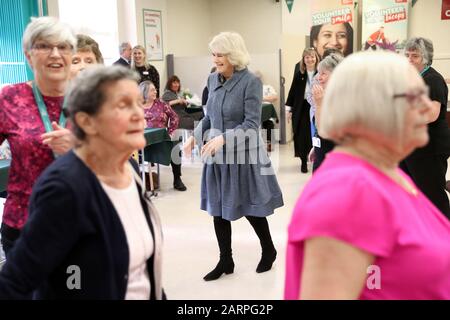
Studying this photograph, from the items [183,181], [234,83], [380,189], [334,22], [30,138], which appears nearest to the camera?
[380,189]

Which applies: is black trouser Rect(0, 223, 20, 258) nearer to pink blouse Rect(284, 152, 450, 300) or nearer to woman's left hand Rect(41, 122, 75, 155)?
woman's left hand Rect(41, 122, 75, 155)

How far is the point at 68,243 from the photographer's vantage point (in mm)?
1083

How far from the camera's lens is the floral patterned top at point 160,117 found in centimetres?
527

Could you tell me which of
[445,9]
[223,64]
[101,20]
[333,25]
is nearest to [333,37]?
[333,25]

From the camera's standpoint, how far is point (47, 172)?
1120 mm

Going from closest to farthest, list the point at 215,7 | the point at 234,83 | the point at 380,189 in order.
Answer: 1. the point at 380,189
2. the point at 234,83
3. the point at 215,7

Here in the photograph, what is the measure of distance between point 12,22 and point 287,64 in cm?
449

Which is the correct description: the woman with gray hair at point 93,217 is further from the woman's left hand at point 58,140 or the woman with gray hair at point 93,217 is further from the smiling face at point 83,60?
the smiling face at point 83,60

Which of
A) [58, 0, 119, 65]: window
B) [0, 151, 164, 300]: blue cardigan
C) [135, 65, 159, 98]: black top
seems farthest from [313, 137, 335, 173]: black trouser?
[58, 0, 119, 65]: window

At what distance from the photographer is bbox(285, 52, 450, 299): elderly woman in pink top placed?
36.0 inches

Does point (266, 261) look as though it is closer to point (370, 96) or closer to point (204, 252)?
point (204, 252)

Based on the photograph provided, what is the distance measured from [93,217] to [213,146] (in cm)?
159
